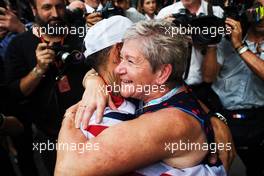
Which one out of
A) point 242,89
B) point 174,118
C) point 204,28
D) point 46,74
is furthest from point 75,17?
point 174,118

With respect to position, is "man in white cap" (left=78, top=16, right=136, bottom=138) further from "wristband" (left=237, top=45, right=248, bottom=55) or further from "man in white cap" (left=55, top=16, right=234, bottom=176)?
"wristband" (left=237, top=45, right=248, bottom=55)

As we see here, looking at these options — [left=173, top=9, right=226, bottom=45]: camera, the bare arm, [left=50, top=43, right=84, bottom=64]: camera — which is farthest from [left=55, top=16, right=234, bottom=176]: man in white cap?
[left=173, top=9, right=226, bottom=45]: camera

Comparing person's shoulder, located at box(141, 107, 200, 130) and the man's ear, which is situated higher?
the man's ear

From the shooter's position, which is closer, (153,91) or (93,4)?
(153,91)

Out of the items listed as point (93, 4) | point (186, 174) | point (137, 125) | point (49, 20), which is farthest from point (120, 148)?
point (93, 4)

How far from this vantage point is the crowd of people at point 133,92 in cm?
109

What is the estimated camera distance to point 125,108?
52.2 inches

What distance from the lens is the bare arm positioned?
1.06m

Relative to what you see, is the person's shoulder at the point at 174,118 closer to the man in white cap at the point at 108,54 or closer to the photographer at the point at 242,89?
the man in white cap at the point at 108,54

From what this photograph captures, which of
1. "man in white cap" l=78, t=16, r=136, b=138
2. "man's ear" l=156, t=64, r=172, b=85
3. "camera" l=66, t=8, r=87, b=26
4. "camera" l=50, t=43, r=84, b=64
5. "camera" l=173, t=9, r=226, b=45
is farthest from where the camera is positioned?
"camera" l=66, t=8, r=87, b=26

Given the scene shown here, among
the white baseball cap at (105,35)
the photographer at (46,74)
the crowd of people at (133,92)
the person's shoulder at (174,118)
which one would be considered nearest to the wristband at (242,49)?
the crowd of people at (133,92)

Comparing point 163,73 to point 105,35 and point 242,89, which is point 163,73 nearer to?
point 105,35

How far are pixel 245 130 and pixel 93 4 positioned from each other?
2406 mm

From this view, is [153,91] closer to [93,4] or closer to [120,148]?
[120,148]
